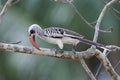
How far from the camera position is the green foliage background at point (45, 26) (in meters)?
7.16

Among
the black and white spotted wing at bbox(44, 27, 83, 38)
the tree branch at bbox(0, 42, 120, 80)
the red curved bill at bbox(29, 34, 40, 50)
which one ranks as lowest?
the tree branch at bbox(0, 42, 120, 80)

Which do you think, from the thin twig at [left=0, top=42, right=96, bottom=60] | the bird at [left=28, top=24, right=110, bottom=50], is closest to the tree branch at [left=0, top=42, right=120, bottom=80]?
the thin twig at [left=0, top=42, right=96, bottom=60]

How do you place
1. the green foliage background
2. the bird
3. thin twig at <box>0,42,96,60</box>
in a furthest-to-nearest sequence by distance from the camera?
the green foliage background
the bird
thin twig at <box>0,42,96,60</box>

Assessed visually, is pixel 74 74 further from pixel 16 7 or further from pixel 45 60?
pixel 16 7

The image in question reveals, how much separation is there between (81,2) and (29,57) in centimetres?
110

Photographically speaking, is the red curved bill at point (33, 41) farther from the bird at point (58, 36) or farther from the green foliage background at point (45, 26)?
the green foliage background at point (45, 26)

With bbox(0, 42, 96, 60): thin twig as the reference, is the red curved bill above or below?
above

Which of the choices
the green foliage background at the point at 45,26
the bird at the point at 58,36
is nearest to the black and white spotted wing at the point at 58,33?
the bird at the point at 58,36

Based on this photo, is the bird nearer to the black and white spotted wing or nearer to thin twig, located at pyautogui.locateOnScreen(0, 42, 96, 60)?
the black and white spotted wing

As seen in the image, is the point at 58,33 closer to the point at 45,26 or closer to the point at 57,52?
the point at 57,52

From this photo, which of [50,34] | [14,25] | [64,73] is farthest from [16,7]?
[50,34]

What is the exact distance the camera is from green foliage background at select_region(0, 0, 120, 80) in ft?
23.5

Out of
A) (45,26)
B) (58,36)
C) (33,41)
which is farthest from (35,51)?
(45,26)

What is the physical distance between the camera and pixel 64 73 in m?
7.84
